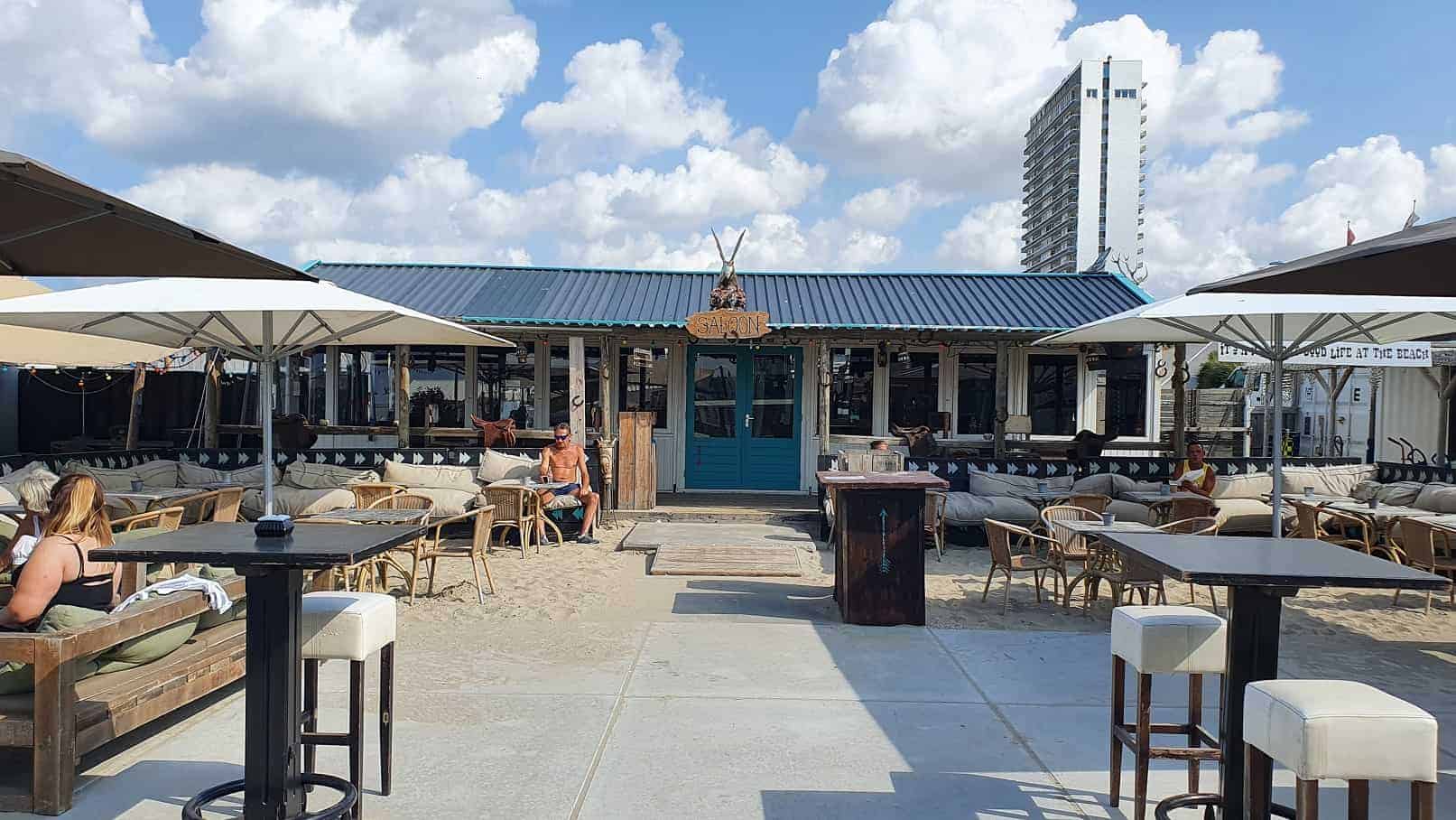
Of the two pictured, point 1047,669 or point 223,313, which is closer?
point 1047,669

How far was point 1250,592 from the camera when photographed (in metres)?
3.13

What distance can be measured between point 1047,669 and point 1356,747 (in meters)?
3.09

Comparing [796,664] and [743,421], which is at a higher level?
[743,421]

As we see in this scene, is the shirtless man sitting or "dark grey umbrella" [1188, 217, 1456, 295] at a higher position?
"dark grey umbrella" [1188, 217, 1456, 295]

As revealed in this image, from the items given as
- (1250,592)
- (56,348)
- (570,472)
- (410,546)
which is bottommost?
(410,546)

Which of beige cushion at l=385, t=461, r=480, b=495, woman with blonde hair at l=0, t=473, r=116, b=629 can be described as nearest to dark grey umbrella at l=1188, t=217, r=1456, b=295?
woman with blonde hair at l=0, t=473, r=116, b=629

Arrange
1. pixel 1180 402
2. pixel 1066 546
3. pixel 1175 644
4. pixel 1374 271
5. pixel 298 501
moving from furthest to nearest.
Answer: pixel 1180 402 < pixel 298 501 < pixel 1066 546 < pixel 1374 271 < pixel 1175 644

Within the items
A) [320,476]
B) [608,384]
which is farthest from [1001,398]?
[320,476]

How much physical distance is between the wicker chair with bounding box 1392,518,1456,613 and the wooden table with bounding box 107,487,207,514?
10.3 meters

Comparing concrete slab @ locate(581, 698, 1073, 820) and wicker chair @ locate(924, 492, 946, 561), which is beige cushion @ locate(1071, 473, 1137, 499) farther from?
concrete slab @ locate(581, 698, 1073, 820)

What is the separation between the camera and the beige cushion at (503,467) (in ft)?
35.3

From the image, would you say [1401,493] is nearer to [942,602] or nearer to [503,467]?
[942,602]

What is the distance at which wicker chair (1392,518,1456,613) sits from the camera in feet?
24.1

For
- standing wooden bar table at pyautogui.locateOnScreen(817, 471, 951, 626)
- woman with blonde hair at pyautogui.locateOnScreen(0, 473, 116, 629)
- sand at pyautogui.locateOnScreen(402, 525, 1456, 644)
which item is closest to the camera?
woman with blonde hair at pyautogui.locateOnScreen(0, 473, 116, 629)
